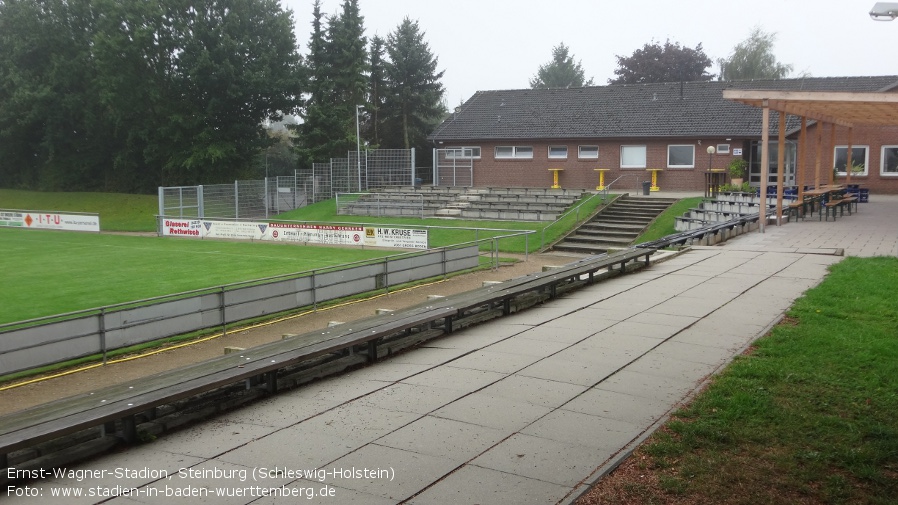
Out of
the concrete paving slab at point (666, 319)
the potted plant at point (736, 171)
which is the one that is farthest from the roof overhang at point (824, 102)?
the concrete paving slab at point (666, 319)

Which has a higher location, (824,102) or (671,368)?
(824,102)

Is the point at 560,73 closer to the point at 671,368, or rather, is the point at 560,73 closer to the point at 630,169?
the point at 630,169

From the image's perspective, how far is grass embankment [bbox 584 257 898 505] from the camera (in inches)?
219

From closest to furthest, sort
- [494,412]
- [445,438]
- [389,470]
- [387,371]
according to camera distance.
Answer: [389,470]
[445,438]
[494,412]
[387,371]

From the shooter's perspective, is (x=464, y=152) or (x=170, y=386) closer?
(x=170, y=386)

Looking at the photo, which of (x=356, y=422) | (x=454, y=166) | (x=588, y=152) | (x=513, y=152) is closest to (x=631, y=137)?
(x=588, y=152)

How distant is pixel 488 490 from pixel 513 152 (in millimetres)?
40585

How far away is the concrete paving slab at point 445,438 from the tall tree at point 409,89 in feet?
173

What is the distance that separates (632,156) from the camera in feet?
139

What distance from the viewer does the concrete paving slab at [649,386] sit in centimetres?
777

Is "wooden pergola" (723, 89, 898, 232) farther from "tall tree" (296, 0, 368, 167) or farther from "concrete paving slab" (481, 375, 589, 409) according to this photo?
"tall tree" (296, 0, 368, 167)

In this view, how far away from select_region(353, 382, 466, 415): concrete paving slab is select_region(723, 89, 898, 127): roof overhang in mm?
17520

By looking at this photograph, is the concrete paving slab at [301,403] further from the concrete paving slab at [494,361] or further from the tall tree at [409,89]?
the tall tree at [409,89]

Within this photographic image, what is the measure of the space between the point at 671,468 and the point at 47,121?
2420 inches
